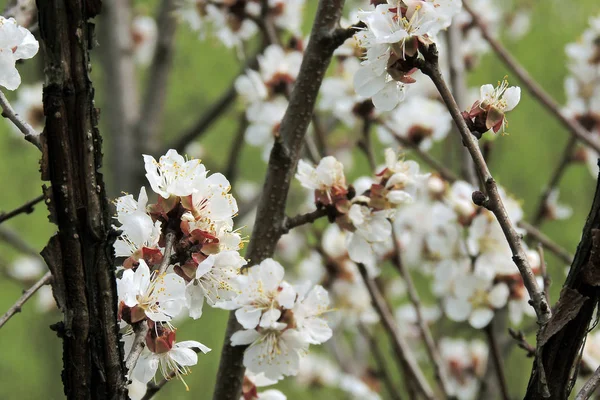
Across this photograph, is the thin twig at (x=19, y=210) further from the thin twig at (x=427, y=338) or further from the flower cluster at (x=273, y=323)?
the thin twig at (x=427, y=338)

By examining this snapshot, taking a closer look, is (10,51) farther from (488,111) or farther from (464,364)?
(464,364)

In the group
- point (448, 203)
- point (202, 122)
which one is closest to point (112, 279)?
point (448, 203)

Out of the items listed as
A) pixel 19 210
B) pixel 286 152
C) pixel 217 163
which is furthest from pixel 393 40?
pixel 217 163

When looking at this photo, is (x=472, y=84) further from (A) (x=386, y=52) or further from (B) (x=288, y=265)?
(A) (x=386, y=52)

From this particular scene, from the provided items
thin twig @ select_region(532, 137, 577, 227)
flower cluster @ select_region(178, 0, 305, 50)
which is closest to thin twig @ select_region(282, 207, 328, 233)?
flower cluster @ select_region(178, 0, 305, 50)

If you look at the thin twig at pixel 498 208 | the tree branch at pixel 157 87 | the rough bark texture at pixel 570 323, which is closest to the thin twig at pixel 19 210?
the thin twig at pixel 498 208

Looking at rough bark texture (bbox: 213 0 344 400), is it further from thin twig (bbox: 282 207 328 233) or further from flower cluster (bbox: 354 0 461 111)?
flower cluster (bbox: 354 0 461 111)
